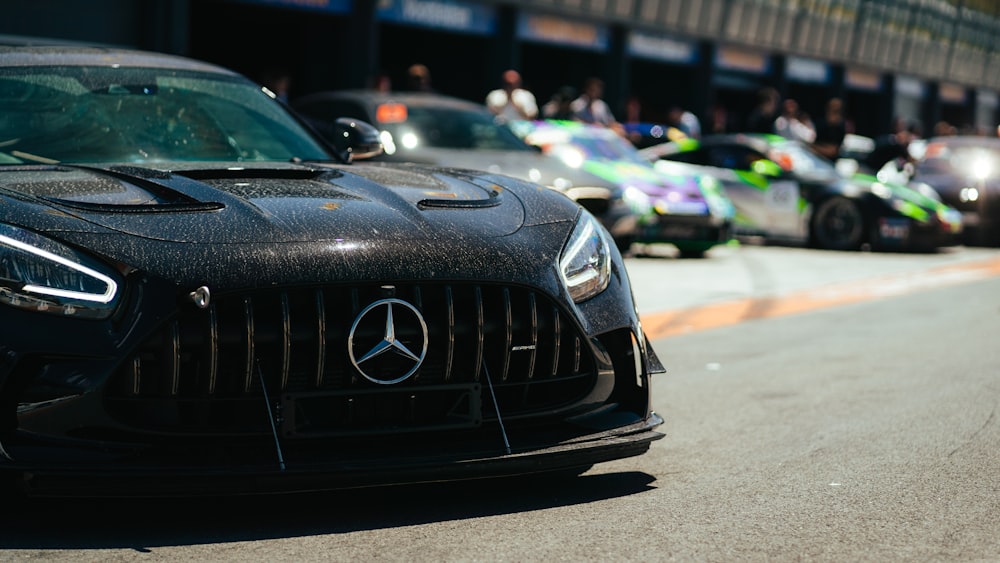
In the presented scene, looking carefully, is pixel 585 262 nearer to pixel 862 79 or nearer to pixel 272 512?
pixel 272 512

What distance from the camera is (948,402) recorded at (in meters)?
6.11

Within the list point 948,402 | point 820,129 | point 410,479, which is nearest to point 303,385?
point 410,479

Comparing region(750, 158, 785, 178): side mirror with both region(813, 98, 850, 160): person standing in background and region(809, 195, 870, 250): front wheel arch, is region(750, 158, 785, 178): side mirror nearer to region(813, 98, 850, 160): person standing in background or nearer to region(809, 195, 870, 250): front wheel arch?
region(809, 195, 870, 250): front wheel arch

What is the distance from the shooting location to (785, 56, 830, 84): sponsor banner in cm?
3894

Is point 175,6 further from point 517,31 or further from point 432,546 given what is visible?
point 432,546

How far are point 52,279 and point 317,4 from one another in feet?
64.6

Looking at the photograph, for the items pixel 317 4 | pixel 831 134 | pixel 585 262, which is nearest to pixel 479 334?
pixel 585 262

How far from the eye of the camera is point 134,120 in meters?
4.98

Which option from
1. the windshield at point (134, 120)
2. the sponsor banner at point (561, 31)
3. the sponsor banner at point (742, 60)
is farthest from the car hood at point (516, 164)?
the sponsor banner at point (742, 60)

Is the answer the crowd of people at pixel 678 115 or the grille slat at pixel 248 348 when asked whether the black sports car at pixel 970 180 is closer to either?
the crowd of people at pixel 678 115

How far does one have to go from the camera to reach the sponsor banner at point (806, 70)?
128 ft

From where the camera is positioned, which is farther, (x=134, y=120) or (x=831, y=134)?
(x=831, y=134)

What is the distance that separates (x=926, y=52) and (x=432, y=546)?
45404mm

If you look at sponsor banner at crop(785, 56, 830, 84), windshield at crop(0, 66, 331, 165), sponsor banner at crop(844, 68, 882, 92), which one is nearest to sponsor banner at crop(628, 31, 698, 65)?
sponsor banner at crop(785, 56, 830, 84)
